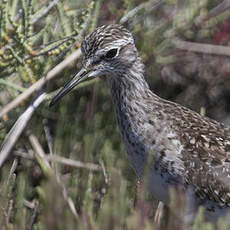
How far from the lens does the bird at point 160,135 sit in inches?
157

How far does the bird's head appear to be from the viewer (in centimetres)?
415

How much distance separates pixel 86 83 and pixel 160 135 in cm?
109

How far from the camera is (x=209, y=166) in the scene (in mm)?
4066

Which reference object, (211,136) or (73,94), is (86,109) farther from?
(211,136)

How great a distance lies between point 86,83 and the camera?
4887 mm

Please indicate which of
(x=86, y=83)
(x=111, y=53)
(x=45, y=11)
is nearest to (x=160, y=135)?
(x=111, y=53)

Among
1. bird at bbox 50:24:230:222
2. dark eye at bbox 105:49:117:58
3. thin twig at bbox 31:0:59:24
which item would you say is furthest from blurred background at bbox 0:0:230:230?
dark eye at bbox 105:49:117:58

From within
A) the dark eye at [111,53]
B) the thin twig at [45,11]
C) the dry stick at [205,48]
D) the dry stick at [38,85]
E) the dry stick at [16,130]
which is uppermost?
the thin twig at [45,11]

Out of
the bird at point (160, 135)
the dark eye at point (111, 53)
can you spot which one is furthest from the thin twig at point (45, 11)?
the dark eye at point (111, 53)

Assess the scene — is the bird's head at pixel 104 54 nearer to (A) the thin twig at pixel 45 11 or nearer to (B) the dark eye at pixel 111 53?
(B) the dark eye at pixel 111 53

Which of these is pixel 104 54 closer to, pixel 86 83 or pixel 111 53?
pixel 111 53

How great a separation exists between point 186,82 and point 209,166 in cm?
263

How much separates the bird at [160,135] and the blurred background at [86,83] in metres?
0.27

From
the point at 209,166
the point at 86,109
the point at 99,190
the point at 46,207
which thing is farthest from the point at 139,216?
the point at 86,109
